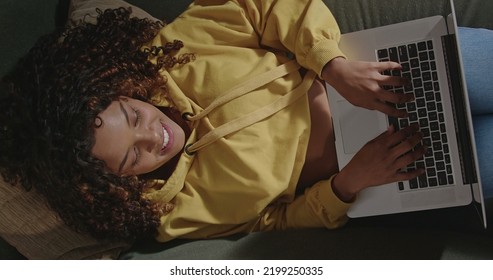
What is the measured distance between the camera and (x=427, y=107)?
98 centimetres

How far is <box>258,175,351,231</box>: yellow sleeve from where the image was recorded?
3.41 ft

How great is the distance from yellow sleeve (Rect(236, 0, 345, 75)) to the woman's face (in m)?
0.28

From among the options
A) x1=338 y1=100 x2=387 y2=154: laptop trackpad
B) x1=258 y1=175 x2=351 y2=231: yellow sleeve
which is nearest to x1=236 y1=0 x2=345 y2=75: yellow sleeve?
x1=338 y1=100 x2=387 y2=154: laptop trackpad

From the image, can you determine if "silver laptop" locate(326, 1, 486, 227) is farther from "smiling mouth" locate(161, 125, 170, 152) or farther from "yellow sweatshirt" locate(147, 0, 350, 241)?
"smiling mouth" locate(161, 125, 170, 152)

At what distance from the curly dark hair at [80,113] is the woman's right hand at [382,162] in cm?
36

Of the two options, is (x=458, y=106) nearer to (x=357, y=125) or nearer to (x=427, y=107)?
(x=427, y=107)

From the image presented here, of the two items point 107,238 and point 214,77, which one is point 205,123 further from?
point 107,238

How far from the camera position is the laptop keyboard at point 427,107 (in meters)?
0.98

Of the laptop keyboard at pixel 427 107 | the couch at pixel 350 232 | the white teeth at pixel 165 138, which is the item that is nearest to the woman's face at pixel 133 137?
the white teeth at pixel 165 138

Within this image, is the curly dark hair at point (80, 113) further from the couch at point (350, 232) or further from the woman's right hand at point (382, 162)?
the woman's right hand at point (382, 162)

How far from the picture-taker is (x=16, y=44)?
1154 millimetres

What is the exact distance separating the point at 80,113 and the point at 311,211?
18.9 inches

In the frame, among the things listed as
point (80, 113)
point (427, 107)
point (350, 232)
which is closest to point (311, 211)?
point (350, 232)
